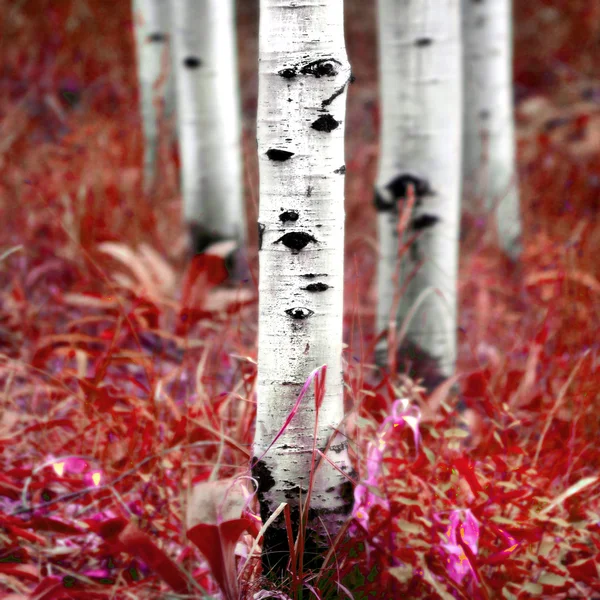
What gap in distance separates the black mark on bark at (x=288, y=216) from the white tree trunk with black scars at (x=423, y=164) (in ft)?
2.76

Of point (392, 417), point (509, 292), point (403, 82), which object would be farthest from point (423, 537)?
point (509, 292)

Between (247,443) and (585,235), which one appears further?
(585,235)

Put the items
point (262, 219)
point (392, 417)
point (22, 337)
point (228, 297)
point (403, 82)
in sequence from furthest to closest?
point (228, 297), point (22, 337), point (403, 82), point (392, 417), point (262, 219)

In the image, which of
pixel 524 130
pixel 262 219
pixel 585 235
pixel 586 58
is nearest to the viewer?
pixel 262 219

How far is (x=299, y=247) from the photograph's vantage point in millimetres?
1208

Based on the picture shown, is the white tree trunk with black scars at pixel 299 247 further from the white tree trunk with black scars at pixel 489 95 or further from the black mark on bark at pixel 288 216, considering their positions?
the white tree trunk with black scars at pixel 489 95

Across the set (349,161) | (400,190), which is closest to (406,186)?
(400,190)

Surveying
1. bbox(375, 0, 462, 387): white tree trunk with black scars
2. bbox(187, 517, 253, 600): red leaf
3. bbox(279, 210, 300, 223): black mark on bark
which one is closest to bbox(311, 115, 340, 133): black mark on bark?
bbox(279, 210, 300, 223): black mark on bark

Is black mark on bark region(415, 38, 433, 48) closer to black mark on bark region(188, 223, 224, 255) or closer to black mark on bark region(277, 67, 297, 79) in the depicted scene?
black mark on bark region(277, 67, 297, 79)

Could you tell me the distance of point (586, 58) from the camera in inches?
264

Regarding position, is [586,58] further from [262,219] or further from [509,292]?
[262,219]

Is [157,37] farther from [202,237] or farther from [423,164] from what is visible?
[423,164]

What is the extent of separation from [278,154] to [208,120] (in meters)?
1.98

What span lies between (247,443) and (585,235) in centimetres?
235
